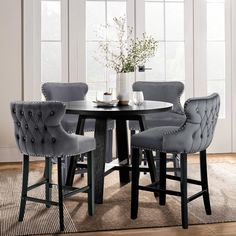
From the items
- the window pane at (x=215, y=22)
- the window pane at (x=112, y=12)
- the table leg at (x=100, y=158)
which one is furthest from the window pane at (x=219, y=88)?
the table leg at (x=100, y=158)

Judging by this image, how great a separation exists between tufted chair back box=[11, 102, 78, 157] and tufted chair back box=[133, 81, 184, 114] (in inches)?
81.4

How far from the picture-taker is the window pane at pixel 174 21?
250 inches

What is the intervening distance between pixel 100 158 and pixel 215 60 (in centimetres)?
300

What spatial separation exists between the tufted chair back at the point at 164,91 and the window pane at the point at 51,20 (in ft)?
4.64

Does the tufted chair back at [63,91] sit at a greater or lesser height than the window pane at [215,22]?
lesser

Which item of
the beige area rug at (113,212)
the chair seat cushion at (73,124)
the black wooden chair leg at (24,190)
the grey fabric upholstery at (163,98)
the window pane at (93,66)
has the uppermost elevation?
the window pane at (93,66)

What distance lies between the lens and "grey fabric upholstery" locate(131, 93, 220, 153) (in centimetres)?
339

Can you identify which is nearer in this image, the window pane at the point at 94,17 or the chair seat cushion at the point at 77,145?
the chair seat cushion at the point at 77,145

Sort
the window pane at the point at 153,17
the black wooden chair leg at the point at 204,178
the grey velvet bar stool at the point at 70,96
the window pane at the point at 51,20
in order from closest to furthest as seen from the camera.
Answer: the black wooden chair leg at the point at 204,178, the grey velvet bar stool at the point at 70,96, the window pane at the point at 51,20, the window pane at the point at 153,17

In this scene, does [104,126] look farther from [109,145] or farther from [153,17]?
[153,17]

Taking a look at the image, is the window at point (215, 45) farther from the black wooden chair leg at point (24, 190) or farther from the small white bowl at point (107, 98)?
the black wooden chair leg at point (24, 190)

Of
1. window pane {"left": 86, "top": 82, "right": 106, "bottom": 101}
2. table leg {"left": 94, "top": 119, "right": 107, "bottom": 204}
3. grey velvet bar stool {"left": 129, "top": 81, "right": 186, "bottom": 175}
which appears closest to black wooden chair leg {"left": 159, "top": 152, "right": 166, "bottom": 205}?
table leg {"left": 94, "top": 119, "right": 107, "bottom": 204}

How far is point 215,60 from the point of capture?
21.2 feet

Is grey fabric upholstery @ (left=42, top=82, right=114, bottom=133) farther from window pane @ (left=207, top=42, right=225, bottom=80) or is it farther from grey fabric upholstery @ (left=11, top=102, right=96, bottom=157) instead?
window pane @ (left=207, top=42, right=225, bottom=80)
